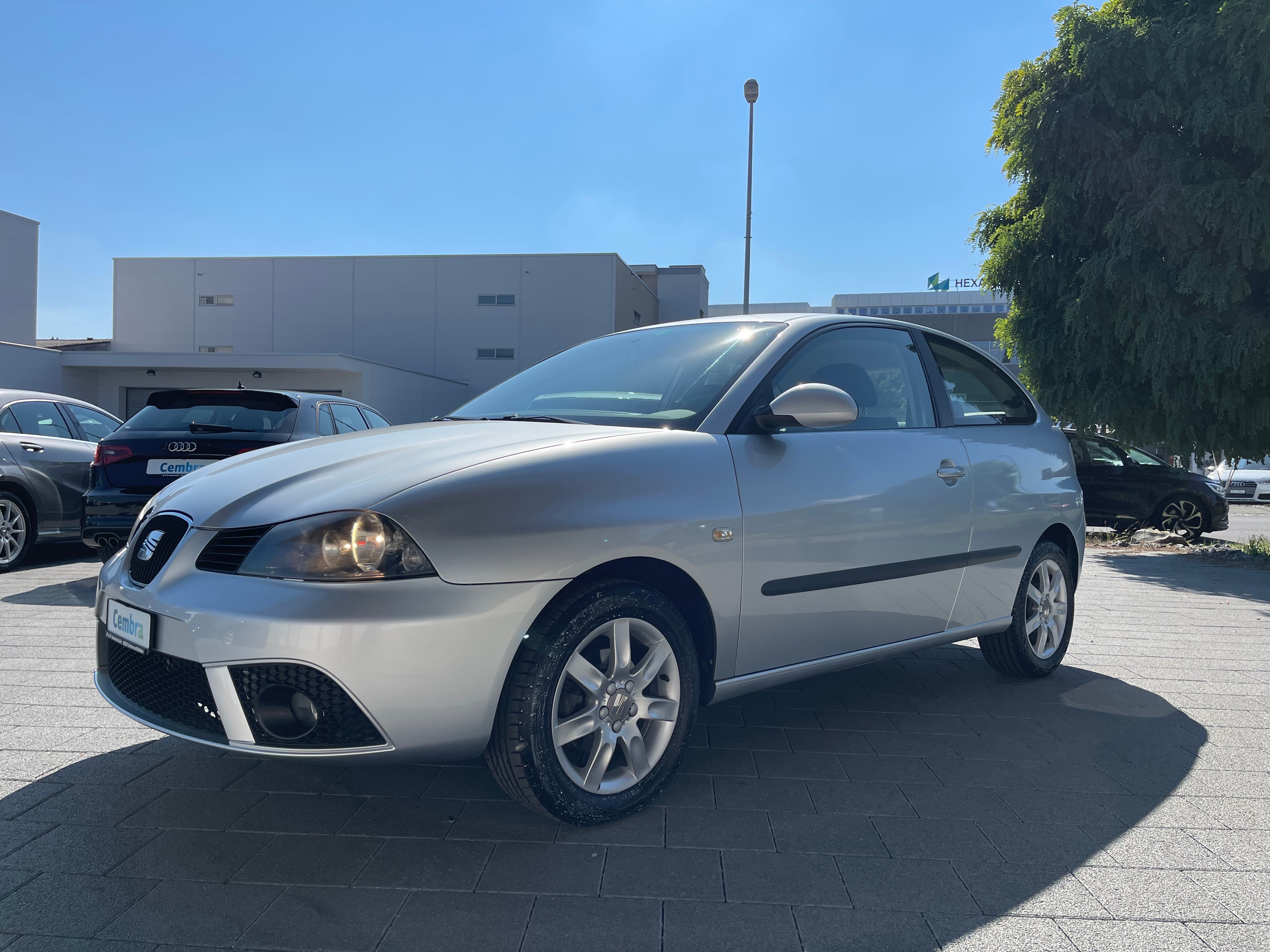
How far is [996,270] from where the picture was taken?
12.4m

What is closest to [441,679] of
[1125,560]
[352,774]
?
[352,774]

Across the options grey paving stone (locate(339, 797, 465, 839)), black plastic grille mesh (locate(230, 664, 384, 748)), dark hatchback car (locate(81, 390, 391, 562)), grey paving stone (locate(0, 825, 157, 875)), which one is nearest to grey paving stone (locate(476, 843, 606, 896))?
grey paving stone (locate(339, 797, 465, 839))

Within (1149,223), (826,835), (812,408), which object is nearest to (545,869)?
(826,835)

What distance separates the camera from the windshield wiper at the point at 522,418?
3373mm

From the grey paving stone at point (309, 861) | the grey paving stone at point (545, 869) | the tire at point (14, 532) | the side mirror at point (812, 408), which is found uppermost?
the side mirror at point (812, 408)

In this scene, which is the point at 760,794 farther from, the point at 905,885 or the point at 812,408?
the point at 812,408

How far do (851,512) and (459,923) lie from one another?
6.45 ft

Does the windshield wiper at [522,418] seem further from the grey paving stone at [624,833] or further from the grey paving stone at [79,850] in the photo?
the grey paving stone at [79,850]

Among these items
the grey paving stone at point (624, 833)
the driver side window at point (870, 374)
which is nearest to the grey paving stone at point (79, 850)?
the grey paving stone at point (624, 833)

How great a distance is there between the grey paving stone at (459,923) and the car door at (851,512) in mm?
1172

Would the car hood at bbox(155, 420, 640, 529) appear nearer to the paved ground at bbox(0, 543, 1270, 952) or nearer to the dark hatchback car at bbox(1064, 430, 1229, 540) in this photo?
the paved ground at bbox(0, 543, 1270, 952)

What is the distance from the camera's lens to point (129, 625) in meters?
2.75

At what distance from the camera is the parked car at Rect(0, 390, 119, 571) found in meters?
7.87

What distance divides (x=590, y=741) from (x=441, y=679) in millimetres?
663
